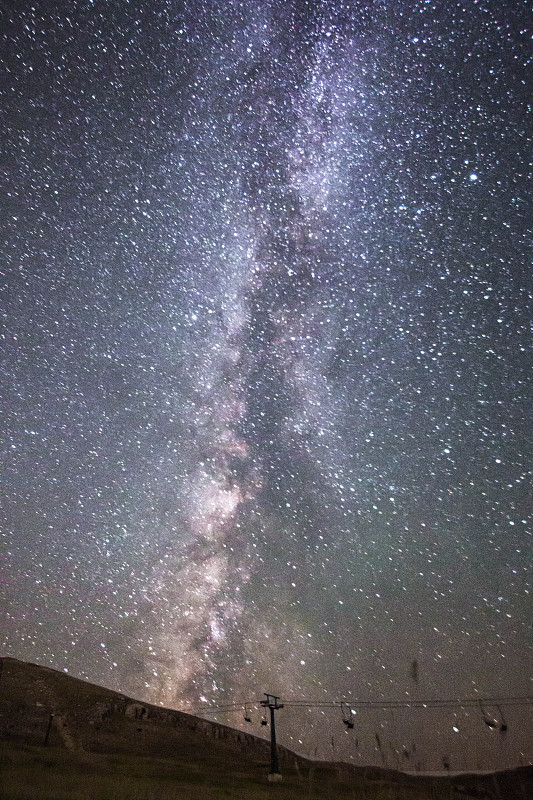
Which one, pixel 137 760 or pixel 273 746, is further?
pixel 137 760

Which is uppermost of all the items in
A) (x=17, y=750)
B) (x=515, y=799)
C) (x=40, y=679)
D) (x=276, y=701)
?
(x=40, y=679)

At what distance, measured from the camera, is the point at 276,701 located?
3133 cm

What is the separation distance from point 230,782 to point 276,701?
16.7 meters

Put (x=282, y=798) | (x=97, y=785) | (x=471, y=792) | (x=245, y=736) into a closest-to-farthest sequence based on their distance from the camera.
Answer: (x=97, y=785)
(x=282, y=798)
(x=471, y=792)
(x=245, y=736)

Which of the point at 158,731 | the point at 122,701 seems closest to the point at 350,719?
the point at 158,731

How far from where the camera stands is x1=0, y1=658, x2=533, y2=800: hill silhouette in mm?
29859

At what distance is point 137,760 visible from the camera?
49844 mm

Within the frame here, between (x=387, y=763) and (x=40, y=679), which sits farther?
(x=387, y=763)

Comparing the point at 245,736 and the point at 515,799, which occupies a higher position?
the point at 245,736

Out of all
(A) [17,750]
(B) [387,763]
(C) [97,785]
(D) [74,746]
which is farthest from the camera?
(B) [387,763]

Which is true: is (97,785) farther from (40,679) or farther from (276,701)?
(40,679)

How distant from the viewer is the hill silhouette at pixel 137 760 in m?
29.9

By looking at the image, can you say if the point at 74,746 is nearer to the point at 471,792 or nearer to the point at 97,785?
the point at 97,785

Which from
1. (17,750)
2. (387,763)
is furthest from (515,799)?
(17,750)
